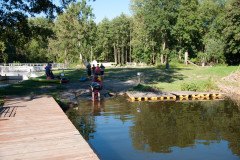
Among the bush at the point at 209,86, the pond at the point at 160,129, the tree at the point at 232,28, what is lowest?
the pond at the point at 160,129

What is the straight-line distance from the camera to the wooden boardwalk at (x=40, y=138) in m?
4.28

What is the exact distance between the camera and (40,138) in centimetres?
526

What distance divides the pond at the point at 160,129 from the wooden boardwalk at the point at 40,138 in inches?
54.7

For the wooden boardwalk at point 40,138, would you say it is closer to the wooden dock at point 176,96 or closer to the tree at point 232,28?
the wooden dock at point 176,96

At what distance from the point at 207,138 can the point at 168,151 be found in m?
1.92

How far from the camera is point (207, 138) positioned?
7.66m

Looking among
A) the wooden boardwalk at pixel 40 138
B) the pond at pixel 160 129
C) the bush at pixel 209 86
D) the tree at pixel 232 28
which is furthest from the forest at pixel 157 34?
the wooden boardwalk at pixel 40 138

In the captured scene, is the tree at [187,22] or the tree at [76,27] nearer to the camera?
the tree at [187,22]

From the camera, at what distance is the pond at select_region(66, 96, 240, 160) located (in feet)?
21.6

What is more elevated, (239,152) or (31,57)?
(31,57)

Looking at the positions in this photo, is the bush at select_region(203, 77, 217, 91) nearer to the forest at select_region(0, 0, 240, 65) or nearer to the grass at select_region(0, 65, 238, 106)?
the grass at select_region(0, 65, 238, 106)

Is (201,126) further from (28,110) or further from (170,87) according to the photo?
(170,87)

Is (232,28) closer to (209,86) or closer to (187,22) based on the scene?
(187,22)

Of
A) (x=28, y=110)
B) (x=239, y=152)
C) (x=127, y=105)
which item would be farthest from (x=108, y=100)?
(x=239, y=152)
